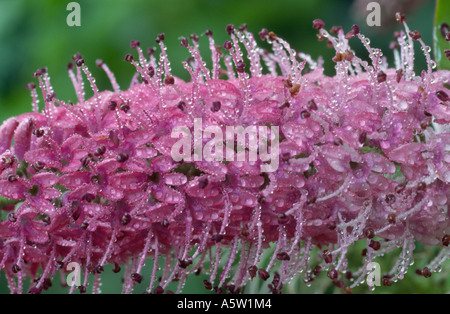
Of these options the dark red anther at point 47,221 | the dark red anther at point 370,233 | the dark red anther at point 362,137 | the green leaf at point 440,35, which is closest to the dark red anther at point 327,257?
the dark red anther at point 370,233

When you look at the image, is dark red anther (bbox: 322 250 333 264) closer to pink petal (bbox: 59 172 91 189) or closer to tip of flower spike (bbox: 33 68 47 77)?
pink petal (bbox: 59 172 91 189)

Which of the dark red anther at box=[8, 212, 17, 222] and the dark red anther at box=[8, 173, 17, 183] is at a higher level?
the dark red anther at box=[8, 173, 17, 183]

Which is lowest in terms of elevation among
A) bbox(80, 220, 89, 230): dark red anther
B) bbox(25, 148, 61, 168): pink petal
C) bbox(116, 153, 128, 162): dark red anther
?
bbox(80, 220, 89, 230): dark red anther

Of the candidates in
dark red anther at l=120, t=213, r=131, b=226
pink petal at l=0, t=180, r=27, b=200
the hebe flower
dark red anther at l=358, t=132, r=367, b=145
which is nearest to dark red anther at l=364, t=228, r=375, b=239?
the hebe flower

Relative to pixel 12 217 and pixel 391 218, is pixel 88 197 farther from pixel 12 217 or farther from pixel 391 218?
pixel 391 218
